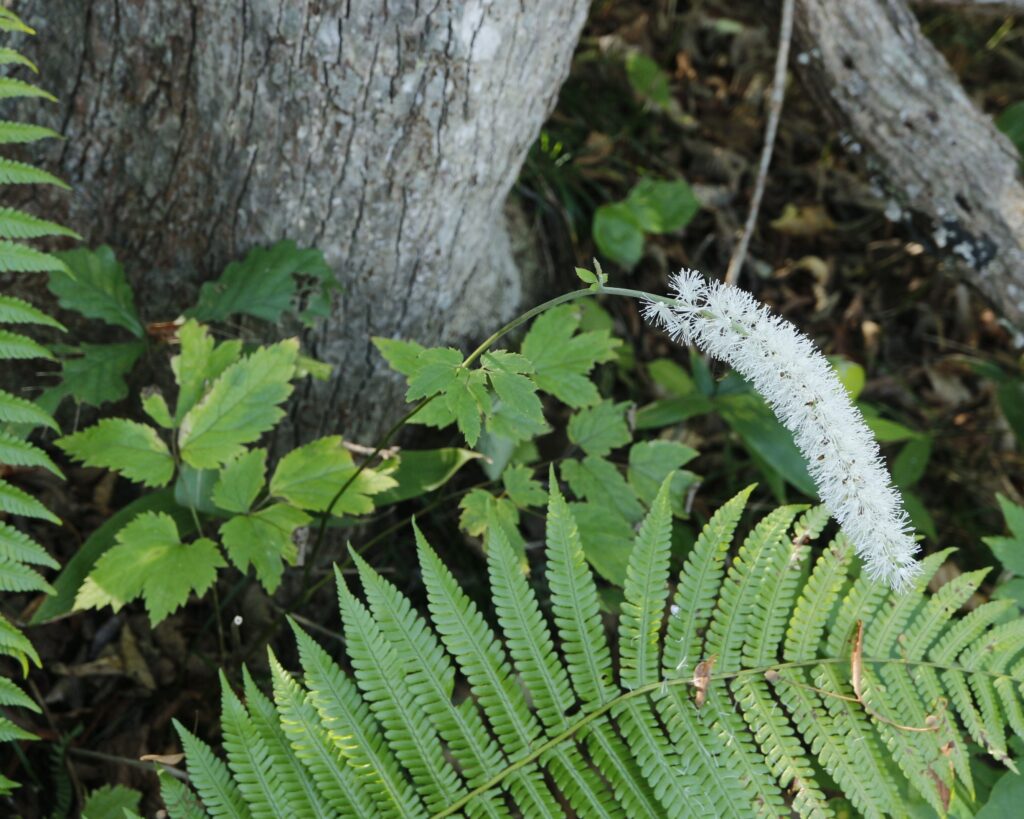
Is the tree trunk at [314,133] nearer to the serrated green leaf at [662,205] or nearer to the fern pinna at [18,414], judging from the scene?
the fern pinna at [18,414]

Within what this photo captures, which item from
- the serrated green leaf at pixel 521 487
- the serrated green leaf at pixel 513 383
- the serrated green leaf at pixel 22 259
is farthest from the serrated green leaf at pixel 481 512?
the serrated green leaf at pixel 22 259

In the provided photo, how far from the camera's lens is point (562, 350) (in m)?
2.23

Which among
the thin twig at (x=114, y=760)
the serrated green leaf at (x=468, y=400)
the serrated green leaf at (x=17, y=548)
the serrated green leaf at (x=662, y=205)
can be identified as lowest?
the thin twig at (x=114, y=760)

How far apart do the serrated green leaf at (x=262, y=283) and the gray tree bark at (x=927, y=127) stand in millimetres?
1705

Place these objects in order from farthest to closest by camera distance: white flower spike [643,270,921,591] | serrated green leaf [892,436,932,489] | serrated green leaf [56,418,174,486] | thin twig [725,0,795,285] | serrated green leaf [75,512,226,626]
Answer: serrated green leaf [892,436,932,489]
thin twig [725,0,795,285]
serrated green leaf [56,418,174,486]
serrated green leaf [75,512,226,626]
white flower spike [643,270,921,591]


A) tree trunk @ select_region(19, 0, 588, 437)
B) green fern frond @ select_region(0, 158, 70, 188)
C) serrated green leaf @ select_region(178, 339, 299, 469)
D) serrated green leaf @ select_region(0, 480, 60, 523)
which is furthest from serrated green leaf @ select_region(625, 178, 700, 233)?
serrated green leaf @ select_region(0, 480, 60, 523)

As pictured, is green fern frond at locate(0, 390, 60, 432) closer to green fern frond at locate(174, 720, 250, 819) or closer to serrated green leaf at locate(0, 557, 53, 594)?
serrated green leaf at locate(0, 557, 53, 594)

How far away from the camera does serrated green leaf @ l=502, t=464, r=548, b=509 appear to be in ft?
7.21

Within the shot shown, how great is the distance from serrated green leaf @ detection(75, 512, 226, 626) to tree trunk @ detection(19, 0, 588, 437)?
0.67m

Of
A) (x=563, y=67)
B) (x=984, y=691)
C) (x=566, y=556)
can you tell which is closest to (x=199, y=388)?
(x=566, y=556)

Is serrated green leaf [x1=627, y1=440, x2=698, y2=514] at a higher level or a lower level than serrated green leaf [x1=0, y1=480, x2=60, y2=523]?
higher

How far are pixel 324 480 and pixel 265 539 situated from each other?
201 mm

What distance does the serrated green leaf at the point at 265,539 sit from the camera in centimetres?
196

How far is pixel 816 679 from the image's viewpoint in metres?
1.84
